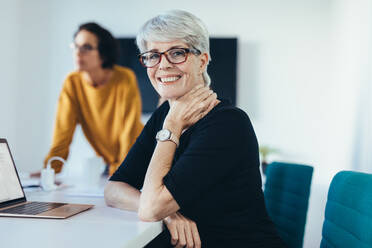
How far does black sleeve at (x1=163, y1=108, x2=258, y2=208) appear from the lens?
1103 mm

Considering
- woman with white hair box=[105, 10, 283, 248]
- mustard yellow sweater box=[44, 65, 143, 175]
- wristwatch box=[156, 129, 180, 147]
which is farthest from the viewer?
mustard yellow sweater box=[44, 65, 143, 175]

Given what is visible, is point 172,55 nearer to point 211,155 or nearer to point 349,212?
point 211,155

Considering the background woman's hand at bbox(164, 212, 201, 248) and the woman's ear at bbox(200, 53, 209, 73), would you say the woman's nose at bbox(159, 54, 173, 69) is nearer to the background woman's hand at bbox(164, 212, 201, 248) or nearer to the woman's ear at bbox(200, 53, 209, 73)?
the woman's ear at bbox(200, 53, 209, 73)

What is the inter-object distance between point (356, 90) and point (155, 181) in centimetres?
213

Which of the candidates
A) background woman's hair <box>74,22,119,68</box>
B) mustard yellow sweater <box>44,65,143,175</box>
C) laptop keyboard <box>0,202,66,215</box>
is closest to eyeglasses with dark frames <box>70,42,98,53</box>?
background woman's hair <box>74,22,119,68</box>

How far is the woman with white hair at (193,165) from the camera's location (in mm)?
1124

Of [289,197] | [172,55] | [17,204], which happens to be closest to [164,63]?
[172,55]

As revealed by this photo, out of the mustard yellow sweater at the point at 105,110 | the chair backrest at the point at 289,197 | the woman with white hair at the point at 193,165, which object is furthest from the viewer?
the mustard yellow sweater at the point at 105,110

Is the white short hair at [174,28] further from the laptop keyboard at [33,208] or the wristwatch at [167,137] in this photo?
the laptop keyboard at [33,208]

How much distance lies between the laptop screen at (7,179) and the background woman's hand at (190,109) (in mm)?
589

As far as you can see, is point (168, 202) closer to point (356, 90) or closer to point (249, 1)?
point (356, 90)

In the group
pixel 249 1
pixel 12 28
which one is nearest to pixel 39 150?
pixel 12 28

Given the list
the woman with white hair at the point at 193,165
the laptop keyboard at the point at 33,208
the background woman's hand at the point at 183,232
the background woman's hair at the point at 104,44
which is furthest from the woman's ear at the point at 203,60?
the background woman's hair at the point at 104,44

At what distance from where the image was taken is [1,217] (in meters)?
1.11
